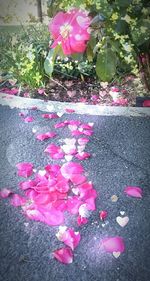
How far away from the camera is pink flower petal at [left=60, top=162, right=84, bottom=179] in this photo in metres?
2.02

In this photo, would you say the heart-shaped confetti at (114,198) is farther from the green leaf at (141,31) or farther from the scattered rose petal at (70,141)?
the green leaf at (141,31)

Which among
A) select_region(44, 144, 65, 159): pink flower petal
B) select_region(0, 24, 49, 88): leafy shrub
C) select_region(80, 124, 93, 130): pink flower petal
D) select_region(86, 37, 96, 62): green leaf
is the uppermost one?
select_region(86, 37, 96, 62): green leaf

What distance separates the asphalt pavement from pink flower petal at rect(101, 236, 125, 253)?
0.10 ft

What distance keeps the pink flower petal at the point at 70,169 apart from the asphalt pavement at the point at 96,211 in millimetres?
64

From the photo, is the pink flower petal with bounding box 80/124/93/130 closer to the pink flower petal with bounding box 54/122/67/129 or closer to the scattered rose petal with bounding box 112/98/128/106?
the pink flower petal with bounding box 54/122/67/129

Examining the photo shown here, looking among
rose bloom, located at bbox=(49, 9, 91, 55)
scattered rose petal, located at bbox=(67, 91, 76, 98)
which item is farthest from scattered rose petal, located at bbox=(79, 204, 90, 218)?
scattered rose petal, located at bbox=(67, 91, 76, 98)

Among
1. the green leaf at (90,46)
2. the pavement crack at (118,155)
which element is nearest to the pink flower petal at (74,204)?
the pavement crack at (118,155)

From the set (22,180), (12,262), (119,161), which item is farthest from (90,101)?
(12,262)

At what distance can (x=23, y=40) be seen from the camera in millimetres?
3633

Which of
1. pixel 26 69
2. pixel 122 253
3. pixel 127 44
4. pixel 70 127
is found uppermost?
pixel 127 44

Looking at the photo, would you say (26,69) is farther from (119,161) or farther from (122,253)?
(122,253)

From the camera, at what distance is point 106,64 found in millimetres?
1316

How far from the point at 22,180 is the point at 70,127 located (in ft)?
2.22

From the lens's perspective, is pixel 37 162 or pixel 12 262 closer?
pixel 12 262
